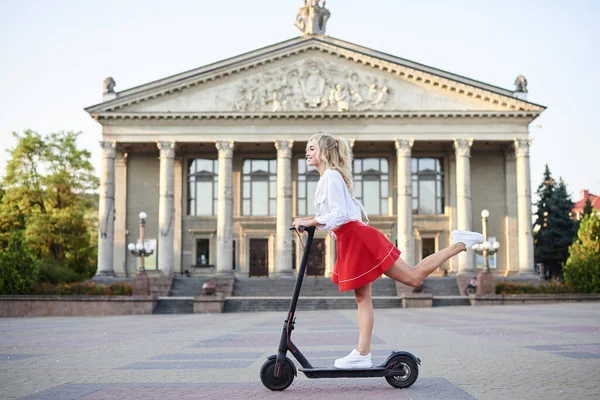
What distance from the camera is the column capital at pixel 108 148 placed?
51.3m

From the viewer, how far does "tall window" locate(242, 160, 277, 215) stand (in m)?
55.7

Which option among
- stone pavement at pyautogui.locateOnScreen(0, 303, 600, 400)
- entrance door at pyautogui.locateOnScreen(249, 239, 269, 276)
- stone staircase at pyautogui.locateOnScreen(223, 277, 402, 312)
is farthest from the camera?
entrance door at pyautogui.locateOnScreen(249, 239, 269, 276)

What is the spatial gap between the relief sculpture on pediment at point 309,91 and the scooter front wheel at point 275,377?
148ft

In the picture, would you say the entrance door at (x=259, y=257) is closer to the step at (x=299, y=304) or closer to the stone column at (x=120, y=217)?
the stone column at (x=120, y=217)

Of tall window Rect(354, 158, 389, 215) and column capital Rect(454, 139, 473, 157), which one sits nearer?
column capital Rect(454, 139, 473, 157)

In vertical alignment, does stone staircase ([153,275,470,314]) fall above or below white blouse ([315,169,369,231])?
below

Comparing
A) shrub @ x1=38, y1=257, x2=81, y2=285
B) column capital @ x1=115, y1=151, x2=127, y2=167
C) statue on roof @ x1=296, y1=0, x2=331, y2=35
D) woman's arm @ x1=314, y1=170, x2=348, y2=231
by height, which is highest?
statue on roof @ x1=296, y1=0, x2=331, y2=35

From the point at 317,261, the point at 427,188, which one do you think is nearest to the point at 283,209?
the point at 317,261

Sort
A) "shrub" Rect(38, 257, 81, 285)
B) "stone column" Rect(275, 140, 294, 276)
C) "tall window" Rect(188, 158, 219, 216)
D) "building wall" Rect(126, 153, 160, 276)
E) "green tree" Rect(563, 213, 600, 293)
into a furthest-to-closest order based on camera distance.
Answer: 1. "tall window" Rect(188, 158, 219, 216)
2. "building wall" Rect(126, 153, 160, 276)
3. "stone column" Rect(275, 140, 294, 276)
4. "shrub" Rect(38, 257, 81, 285)
5. "green tree" Rect(563, 213, 600, 293)

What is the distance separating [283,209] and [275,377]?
43667mm

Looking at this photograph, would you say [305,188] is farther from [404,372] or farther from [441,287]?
[404,372]

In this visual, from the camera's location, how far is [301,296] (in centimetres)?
4316

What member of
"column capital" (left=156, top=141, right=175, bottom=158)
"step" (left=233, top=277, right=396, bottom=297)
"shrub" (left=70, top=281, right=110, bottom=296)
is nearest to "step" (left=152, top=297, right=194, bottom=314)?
"shrub" (left=70, top=281, right=110, bottom=296)

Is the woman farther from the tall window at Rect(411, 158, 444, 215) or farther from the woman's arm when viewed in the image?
the tall window at Rect(411, 158, 444, 215)
